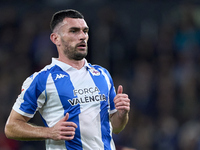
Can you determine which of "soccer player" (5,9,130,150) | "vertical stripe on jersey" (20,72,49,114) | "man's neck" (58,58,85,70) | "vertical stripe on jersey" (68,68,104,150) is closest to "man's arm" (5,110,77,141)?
"soccer player" (5,9,130,150)

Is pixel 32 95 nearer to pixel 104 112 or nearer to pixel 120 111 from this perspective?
pixel 104 112

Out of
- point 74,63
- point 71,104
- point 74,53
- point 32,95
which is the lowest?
point 71,104

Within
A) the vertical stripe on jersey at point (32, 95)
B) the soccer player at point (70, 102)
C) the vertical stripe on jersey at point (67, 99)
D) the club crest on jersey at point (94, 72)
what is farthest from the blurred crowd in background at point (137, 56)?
the vertical stripe on jersey at point (32, 95)

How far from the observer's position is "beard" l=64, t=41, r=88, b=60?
4.59 meters

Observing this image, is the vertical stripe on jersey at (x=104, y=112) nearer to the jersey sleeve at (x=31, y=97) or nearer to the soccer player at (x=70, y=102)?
the soccer player at (x=70, y=102)

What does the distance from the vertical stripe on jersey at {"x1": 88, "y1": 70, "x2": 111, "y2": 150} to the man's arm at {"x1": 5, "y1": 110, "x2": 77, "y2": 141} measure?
47 cm

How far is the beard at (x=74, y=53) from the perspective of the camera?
4590 millimetres

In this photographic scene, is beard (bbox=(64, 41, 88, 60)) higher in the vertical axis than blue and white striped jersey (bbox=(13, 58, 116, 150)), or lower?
higher

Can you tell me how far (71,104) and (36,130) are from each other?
44 centimetres

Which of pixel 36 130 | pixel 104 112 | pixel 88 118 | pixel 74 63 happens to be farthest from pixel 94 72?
pixel 36 130

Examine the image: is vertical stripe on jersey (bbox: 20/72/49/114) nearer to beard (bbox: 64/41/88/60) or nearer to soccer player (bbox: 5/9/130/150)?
soccer player (bbox: 5/9/130/150)

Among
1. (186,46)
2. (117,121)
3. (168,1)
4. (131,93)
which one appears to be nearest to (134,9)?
(168,1)

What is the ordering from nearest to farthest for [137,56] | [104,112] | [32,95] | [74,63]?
[32,95], [104,112], [74,63], [137,56]

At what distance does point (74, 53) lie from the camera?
15.1ft
